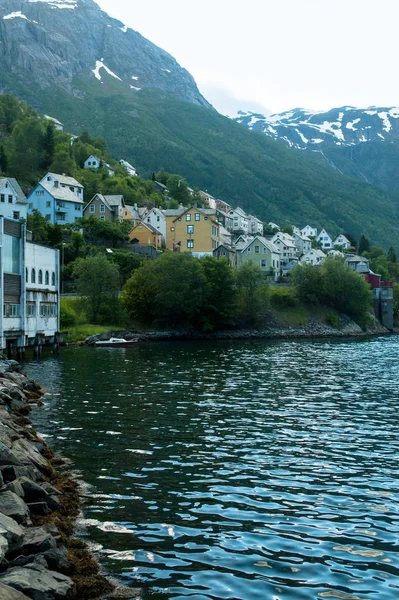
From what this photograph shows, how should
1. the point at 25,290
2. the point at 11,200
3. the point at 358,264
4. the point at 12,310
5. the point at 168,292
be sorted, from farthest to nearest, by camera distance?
the point at 358,264 → the point at 11,200 → the point at 168,292 → the point at 25,290 → the point at 12,310

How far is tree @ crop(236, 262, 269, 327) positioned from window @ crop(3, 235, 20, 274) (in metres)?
58.2

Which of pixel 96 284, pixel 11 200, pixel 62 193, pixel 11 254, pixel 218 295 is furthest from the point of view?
pixel 62 193

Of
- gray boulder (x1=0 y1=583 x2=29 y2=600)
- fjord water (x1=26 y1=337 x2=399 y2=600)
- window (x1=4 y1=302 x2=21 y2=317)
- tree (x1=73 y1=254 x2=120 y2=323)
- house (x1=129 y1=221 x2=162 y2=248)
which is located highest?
house (x1=129 y1=221 x2=162 y2=248)

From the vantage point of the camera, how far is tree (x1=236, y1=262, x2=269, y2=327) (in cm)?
11350

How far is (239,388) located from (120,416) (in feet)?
44.6

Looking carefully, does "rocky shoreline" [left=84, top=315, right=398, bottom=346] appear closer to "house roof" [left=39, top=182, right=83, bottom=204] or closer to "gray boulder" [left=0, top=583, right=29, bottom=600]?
"house roof" [left=39, top=182, right=83, bottom=204]

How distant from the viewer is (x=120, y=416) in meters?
33.3

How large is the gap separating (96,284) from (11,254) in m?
36.8

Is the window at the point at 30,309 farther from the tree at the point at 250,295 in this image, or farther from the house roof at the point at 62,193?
the house roof at the point at 62,193

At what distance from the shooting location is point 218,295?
366 ft

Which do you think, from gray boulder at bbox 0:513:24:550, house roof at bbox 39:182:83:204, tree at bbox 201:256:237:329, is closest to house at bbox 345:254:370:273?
tree at bbox 201:256:237:329

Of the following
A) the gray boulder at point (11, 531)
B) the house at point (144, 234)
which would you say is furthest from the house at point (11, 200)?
the gray boulder at point (11, 531)

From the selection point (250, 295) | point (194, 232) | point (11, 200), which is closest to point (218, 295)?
point (250, 295)

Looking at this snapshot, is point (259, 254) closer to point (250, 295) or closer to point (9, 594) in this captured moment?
point (250, 295)
